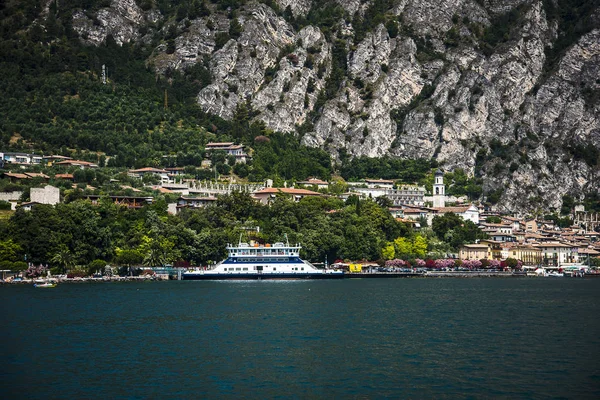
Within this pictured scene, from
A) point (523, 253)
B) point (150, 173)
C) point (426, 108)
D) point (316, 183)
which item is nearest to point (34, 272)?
point (150, 173)

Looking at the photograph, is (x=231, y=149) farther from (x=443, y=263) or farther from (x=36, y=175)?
(x=443, y=263)

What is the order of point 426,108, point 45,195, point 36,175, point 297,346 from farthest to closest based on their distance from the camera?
point 426,108 → point 36,175 → point 45,195 → point 297,346

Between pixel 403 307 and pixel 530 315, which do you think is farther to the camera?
pixel 403 307

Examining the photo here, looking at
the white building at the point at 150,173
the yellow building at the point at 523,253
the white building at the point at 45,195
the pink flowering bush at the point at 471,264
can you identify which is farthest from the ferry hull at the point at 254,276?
the yellow building at the point at 523,253

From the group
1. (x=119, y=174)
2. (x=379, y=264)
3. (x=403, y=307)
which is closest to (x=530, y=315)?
(x=403, y=307)

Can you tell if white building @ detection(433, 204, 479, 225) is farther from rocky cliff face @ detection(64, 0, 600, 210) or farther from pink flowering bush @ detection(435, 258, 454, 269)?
pink flowering bush @ detection(435, 258, 454, 269)

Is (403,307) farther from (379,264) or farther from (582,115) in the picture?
(582,115)
